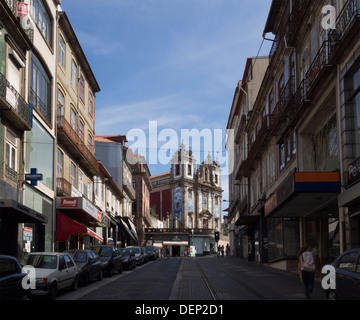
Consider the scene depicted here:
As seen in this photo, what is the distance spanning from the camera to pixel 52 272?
16.5m

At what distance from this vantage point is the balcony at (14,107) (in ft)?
71.2

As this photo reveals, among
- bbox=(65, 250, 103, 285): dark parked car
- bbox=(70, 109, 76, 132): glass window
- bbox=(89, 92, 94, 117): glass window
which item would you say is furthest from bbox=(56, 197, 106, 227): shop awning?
bbox=(89, 92, 94, 117): glass window

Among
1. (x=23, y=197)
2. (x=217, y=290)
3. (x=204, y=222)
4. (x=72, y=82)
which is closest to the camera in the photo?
(x=217, y=290)

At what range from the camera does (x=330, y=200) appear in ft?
72.5

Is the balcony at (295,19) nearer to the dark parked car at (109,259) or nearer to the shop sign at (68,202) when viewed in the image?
the dark parked car at (109,259)

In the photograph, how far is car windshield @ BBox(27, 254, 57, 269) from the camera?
1714 centimetres

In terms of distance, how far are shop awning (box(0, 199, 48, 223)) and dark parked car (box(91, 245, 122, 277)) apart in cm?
403

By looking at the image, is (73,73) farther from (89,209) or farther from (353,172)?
(353,172)

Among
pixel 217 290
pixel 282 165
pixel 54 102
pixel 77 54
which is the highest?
pixel 77 54

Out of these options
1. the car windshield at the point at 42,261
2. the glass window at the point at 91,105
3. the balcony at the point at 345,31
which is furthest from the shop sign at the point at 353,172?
the glass window at the point at 91,105

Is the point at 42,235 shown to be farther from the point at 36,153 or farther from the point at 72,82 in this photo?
the point at 72,82

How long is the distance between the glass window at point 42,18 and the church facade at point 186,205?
6295 cm
